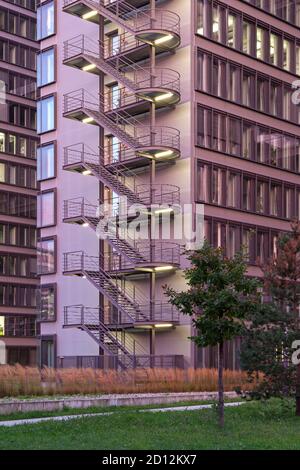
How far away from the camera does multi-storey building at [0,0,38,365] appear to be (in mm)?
73000

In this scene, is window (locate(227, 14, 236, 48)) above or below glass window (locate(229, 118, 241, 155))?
above

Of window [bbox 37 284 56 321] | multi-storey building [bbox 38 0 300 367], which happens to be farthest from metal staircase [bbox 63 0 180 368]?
window [bbox 37 284 56 321]

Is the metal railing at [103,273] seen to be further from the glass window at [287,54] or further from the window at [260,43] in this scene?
the glass window at [287,54]

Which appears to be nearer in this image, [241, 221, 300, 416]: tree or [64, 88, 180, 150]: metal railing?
[241, 221, 300, 416]: tree

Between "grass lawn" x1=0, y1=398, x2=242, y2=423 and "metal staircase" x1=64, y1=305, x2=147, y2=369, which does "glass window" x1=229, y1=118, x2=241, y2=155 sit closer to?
"metal staircase" x1=64, y1=305, x2=147, y2=369

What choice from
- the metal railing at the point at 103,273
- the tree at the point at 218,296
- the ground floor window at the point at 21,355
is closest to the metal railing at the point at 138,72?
the metal railing at the point at 103,273

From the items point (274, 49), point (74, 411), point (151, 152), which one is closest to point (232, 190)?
point (151, 152)

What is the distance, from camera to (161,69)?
48.0 meters

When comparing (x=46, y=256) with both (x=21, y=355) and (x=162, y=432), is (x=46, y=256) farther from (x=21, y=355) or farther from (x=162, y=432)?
(x=162, y=432)

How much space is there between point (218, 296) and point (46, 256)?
35939 mm

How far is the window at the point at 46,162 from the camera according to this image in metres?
55.1

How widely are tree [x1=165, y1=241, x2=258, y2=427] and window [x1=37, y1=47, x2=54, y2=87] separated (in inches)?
1484

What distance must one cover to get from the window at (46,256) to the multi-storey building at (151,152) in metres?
0.12

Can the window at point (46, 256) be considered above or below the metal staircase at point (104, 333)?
above
